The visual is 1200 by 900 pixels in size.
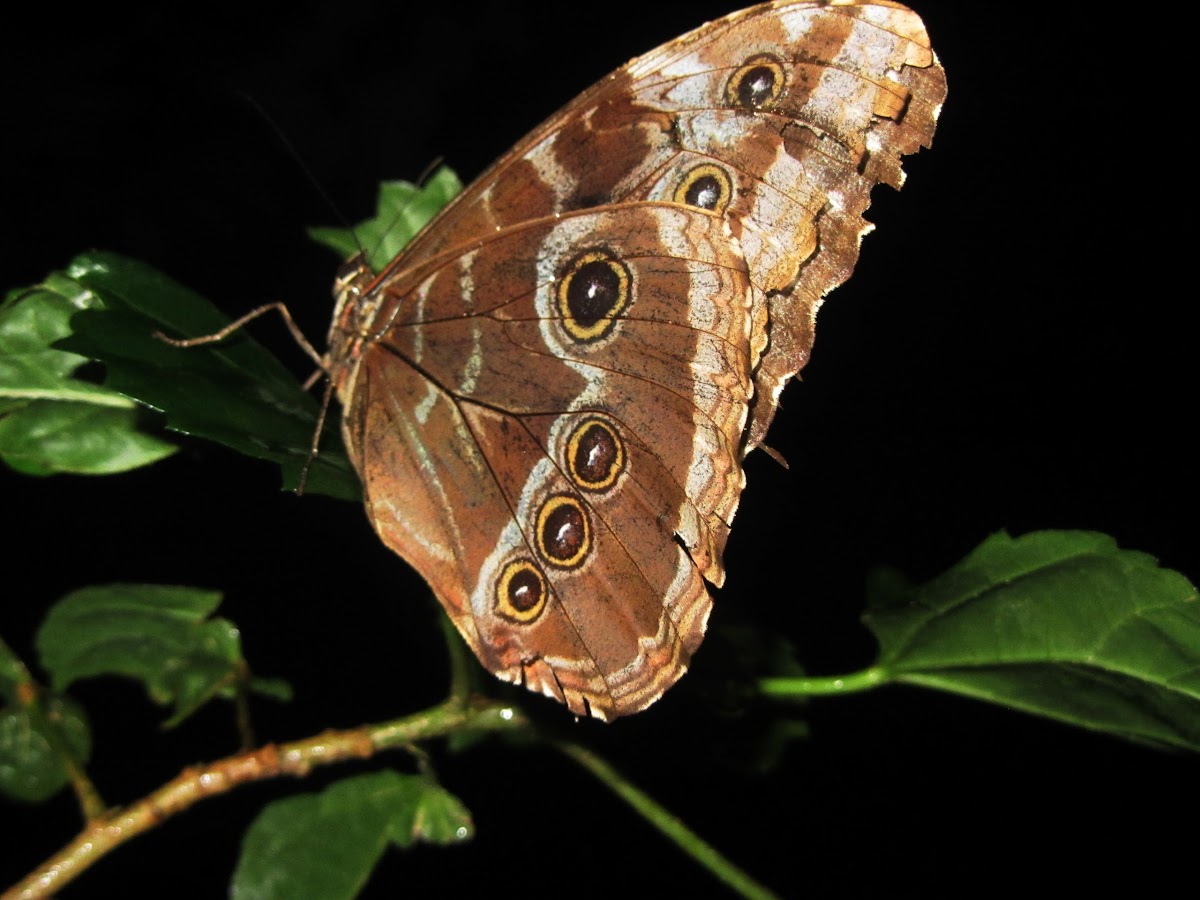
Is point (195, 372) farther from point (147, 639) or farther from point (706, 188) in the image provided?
point (706, 188)

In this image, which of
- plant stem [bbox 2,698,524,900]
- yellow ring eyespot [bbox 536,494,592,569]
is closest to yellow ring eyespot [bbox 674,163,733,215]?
yellow ring eyespot [bbox 536,494,592,569]

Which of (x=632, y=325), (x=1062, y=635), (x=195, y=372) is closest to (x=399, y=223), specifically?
(x=195, y=372)

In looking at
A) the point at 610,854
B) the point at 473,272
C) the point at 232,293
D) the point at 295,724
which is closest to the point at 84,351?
the point at 473,272

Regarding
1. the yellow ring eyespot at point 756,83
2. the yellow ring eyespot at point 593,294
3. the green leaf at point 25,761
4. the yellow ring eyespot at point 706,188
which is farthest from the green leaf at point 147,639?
the yellow ring eyespot at point 756,83

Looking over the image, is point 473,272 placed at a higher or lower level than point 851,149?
higher

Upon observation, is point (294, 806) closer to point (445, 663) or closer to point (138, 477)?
point (445, 663)

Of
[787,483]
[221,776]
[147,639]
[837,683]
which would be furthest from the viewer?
[787,483]

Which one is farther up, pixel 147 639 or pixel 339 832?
pixel 147 639
